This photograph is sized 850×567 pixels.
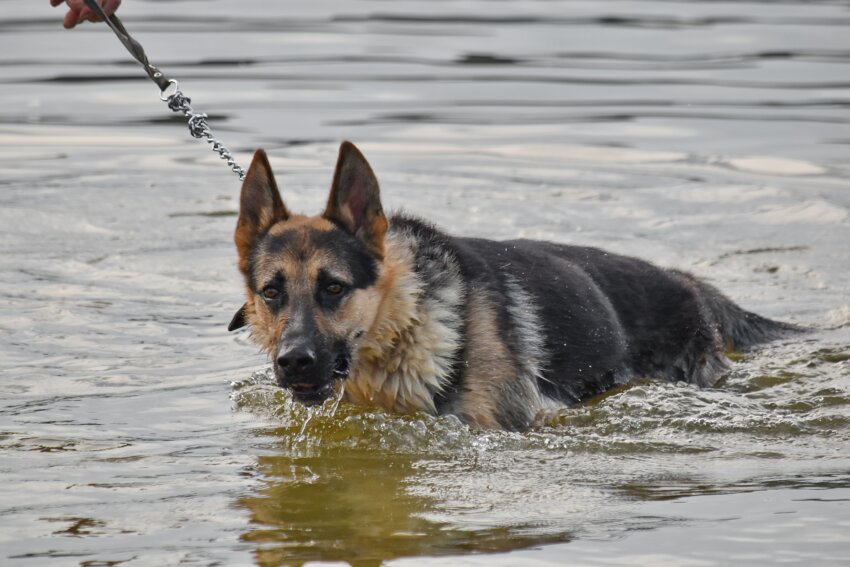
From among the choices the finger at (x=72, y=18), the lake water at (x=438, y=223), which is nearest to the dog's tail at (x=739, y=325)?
the lake water at (x=438, y=223)

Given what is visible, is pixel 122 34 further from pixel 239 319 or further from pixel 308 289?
pixel 308 289

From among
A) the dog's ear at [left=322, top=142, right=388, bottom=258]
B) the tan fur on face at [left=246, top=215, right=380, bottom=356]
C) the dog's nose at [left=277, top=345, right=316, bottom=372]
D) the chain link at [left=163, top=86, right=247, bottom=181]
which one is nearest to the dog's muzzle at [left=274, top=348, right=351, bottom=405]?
the dog's nose at [left=277, top=345, right=316, bottom=372]

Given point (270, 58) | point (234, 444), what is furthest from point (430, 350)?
point (270, 58)

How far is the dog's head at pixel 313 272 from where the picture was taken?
622 centimetres

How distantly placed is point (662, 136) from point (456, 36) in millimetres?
6356

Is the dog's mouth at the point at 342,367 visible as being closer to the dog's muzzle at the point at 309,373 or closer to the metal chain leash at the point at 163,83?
the dog's muzzle at the point at 309,373

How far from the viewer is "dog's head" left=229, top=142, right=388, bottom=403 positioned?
6.22 meters

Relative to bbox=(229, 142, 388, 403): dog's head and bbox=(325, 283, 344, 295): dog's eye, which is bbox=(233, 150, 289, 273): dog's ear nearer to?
bbox=(229, 142, 388, 403): dog's head

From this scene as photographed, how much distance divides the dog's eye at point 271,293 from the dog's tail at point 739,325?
3087 mm

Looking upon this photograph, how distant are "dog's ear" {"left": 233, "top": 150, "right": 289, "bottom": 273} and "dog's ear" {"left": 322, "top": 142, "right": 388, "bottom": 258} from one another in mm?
276

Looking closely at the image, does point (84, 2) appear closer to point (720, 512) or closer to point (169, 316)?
point (169, 316)

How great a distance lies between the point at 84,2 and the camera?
7.14 meters

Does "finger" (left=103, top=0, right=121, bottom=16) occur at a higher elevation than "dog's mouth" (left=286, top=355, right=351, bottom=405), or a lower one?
higher

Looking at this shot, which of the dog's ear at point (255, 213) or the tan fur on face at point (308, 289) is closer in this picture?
the tan fur on face at point (308, 289)
